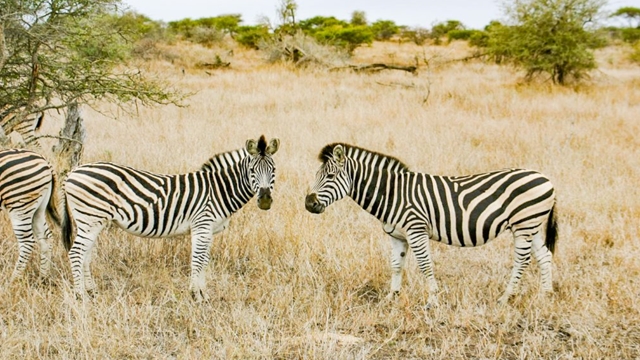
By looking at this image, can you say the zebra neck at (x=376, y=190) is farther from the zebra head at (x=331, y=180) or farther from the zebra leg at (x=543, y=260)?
the zebra leg at (x=543, y=260)

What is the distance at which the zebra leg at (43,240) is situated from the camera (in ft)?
16.8

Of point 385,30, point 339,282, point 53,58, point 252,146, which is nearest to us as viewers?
point 252,146

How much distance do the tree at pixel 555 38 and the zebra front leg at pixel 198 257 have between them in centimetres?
1707

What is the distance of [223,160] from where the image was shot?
5086 millimetres

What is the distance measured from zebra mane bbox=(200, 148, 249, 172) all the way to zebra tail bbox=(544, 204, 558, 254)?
2769 millimetres

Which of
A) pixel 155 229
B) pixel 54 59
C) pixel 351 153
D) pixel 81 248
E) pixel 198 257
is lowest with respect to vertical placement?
pixel 198 257

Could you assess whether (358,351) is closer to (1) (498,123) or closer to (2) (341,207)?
(2) (341,207)

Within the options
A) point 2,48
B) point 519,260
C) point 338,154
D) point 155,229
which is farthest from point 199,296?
point 2,48

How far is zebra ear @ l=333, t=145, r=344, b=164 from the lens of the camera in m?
4.56

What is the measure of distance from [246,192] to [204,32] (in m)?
36.1

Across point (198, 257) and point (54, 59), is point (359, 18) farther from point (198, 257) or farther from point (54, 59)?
point (198, 257)

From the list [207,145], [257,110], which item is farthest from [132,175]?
[257,110]

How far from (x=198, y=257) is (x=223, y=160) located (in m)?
0.93

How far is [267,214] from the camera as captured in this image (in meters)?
6.71
